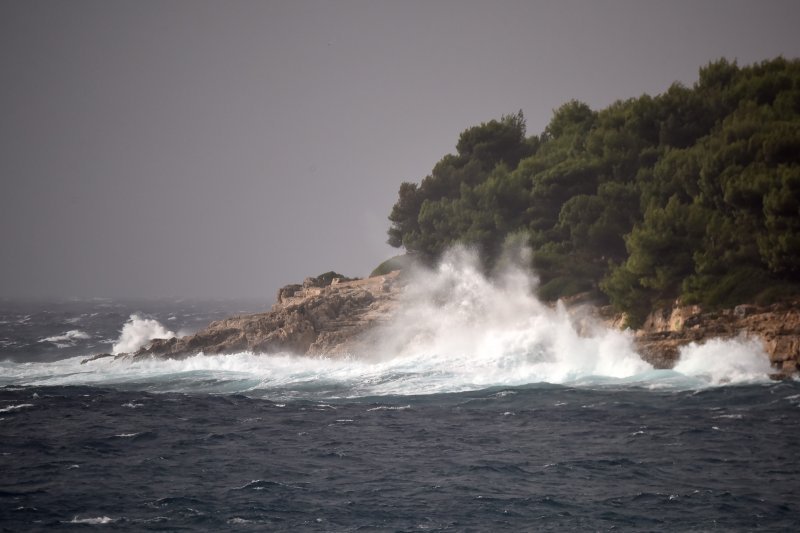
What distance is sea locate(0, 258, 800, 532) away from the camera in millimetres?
21031

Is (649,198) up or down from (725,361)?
up

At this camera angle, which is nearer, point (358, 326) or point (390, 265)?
point (358, 326)

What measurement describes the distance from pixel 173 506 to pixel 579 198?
38570 millimetres

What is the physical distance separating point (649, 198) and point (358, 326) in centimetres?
2226

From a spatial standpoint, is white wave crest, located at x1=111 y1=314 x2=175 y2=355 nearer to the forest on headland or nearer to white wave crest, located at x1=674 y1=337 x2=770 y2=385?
the forest on headland

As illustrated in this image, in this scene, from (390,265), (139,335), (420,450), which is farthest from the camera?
(390,265)

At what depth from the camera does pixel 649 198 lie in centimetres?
4991

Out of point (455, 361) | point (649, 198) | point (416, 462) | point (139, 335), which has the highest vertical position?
point (649, 198)

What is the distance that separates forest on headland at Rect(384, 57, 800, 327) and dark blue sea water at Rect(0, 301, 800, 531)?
193 inches

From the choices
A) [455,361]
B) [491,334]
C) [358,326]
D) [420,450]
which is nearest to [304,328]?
[358,326]

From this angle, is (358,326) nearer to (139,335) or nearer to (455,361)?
(455,361)

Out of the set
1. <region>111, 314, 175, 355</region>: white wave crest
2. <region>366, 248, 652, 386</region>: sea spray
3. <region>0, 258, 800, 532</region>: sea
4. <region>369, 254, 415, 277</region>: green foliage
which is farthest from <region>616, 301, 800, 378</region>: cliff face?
<region>111, 314, 175, 355</region>: white wave crest

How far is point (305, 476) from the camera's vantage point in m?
25.0

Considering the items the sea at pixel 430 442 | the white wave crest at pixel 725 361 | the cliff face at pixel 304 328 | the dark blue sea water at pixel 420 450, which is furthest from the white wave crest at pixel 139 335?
the white wave crest at pixel 725 361
